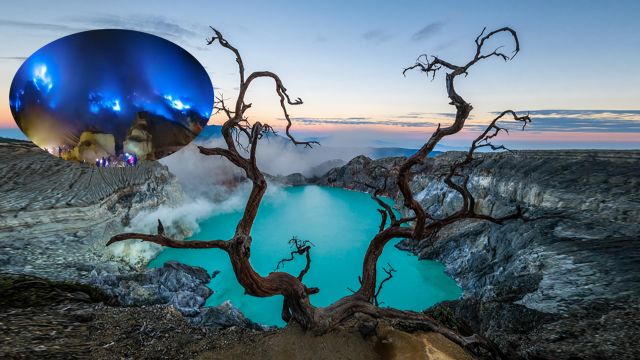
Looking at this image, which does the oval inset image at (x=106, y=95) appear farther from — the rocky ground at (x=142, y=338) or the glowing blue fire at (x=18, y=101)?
the rocky ground at (x=142, y=338)

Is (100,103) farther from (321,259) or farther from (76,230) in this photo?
(321,259)

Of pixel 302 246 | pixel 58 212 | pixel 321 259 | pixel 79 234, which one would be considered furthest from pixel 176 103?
pixel 321 259

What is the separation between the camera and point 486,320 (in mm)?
13648

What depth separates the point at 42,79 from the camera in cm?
514

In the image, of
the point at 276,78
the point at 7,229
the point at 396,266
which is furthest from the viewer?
the point at 396,266

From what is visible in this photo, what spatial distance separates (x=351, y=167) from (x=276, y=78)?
83926 millimetres

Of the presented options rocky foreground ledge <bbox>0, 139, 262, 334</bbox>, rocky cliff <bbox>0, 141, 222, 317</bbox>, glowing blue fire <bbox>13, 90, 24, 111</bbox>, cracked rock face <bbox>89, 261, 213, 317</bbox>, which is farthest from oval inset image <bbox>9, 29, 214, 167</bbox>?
cracked rock face <bbox>89, 261, 213, 317</bbox>

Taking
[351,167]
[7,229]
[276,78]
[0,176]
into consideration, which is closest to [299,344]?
[276,78]

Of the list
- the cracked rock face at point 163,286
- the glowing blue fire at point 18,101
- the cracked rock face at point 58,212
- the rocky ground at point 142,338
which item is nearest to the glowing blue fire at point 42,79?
the glowing blue fire at point 18,101

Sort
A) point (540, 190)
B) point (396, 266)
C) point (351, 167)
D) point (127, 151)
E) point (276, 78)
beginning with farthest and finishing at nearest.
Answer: point (351, 167)
point (396, 266)
point (540, 190)
point (276, 78)
point (127, 151)

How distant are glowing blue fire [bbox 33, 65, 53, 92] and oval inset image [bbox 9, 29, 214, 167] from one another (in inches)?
0.6

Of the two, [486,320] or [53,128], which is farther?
[486,320]

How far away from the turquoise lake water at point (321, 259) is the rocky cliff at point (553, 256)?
274 centimetres

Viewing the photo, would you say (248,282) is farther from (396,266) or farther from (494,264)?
(396,266)
